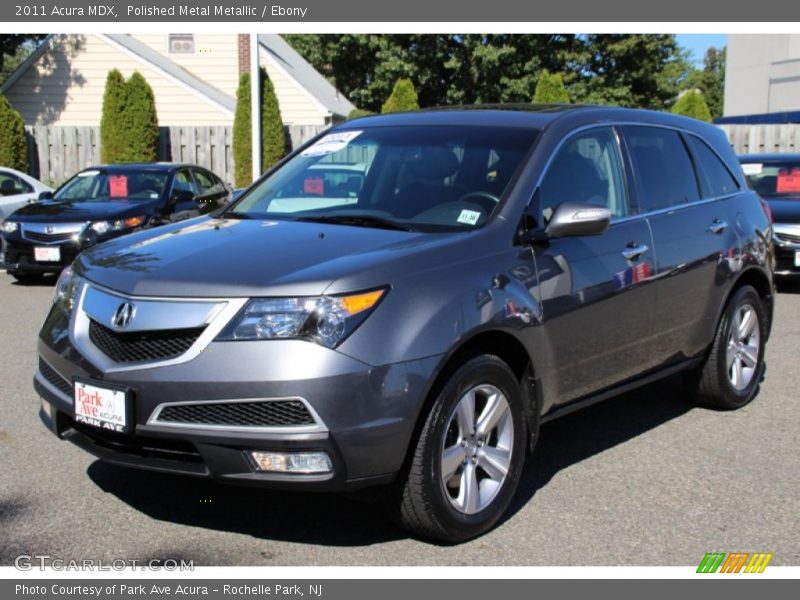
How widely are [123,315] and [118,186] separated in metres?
10.1

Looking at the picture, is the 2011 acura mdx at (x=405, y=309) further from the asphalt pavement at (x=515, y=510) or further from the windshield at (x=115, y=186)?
the windshield at (x=115, y=186)

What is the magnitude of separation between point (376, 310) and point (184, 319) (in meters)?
0.74

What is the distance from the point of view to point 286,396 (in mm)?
3604

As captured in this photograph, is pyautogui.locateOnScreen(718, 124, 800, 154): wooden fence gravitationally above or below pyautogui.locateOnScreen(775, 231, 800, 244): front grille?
above

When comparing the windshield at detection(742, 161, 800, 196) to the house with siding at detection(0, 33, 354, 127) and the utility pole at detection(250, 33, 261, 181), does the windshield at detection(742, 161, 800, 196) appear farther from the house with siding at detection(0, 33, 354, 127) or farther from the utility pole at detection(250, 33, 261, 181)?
the house with siding at detection(0, 33, 354, 127)

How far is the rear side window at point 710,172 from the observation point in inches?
243

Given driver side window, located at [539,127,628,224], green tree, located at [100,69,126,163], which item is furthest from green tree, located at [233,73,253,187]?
driver side window, located at [539,127,628,224]

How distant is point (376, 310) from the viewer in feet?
12.3

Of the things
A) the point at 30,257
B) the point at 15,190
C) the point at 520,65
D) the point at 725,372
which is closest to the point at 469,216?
the point at 725,372

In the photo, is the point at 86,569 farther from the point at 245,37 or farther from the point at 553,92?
the point at 245,37

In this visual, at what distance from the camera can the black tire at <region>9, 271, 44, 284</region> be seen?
12922 mm

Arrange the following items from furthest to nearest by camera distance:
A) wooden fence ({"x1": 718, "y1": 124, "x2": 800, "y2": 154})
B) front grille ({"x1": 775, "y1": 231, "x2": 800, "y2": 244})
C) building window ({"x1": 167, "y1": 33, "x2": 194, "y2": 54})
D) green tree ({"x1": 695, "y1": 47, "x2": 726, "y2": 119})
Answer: green tree ({"x1": 695, "y1": 47, "x2": 726, "y2": 119}) → building window ({"x1": 167, "y1": 33, "x2": 194, "y2": 54}) → wooden fence ({"x1": 718, "y1": 124, "x2": 800, "y2": 154}) → front grille ({"x1": 775, "y1": 231, "x2": 800, "y2": 244})

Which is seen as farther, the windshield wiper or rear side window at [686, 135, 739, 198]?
rear side window at [686, 135, 739, 198]

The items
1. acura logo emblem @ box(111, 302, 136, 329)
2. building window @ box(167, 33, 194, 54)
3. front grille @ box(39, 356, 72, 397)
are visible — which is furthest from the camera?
building window @ box(167, 33, 194, 54)
